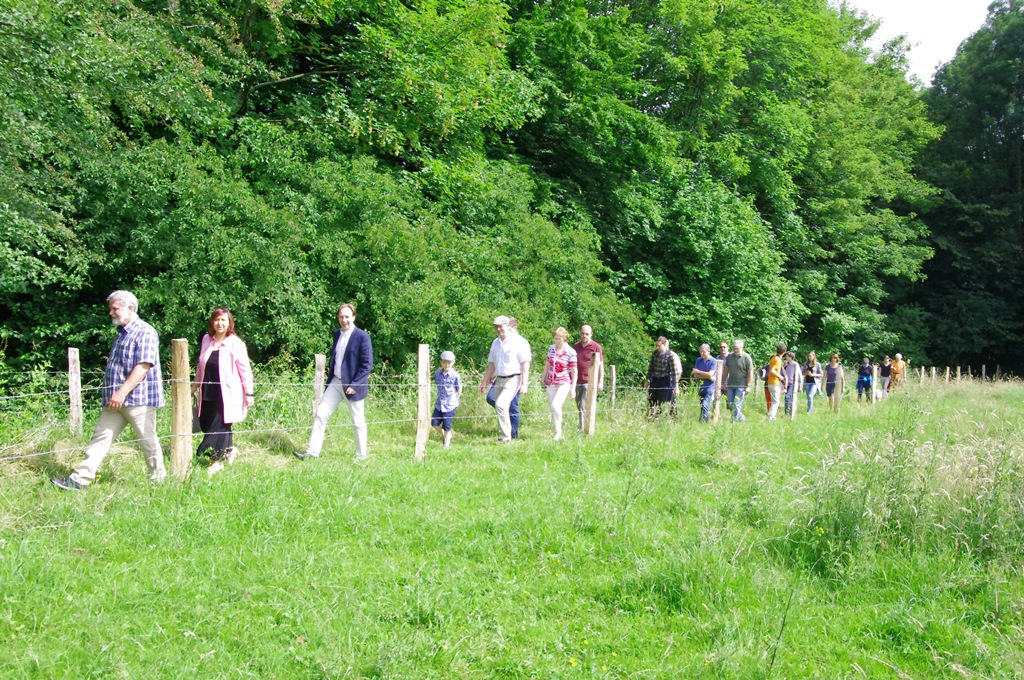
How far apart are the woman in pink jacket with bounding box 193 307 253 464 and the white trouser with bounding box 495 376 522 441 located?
132 inches

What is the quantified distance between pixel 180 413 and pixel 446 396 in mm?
4141

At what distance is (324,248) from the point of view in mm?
13375

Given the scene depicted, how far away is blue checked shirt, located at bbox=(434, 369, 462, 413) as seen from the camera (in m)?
9.96

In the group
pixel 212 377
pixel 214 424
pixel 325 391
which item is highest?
pixel 212 377

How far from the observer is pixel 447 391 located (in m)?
10.1

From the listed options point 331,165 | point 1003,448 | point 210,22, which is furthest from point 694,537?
point 210,22

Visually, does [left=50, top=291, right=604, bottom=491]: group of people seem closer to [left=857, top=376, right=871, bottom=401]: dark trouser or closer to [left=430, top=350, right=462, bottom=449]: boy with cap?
[left=430, top=350, right=462, bottom=449]: boy with cap

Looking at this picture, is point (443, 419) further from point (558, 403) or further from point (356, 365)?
point (356, 365)

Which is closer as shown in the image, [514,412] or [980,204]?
[514,412]

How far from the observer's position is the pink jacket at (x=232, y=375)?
748 centimetres

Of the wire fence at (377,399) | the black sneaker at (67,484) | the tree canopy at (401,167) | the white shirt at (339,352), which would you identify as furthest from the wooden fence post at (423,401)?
the tree canopy at (401,167)

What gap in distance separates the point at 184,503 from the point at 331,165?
913cm

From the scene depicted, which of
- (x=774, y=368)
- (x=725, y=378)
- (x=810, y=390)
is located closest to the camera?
(x=725, y=378)


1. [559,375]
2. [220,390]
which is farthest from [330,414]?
[559,375]
